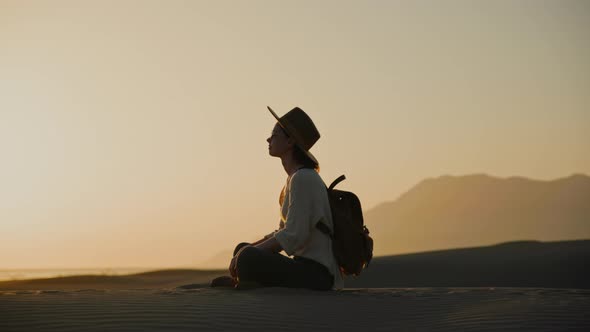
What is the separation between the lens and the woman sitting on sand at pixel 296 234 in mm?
7336

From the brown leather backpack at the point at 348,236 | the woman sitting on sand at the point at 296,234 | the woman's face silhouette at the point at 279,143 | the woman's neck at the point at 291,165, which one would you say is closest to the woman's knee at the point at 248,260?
the woman sitting on sand at the point at 296,234

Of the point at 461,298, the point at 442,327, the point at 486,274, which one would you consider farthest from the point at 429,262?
the point at 442,327

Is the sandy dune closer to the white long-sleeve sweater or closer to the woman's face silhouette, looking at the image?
the white long-sleeve sweater

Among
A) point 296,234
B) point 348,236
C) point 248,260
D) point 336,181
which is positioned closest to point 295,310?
point 296,234

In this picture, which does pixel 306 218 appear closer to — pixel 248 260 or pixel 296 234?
pixel 296 234

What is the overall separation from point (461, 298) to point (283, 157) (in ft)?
6.63

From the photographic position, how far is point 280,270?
24.6 feet

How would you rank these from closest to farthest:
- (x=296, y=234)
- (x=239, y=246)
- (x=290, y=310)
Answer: (x=290, y=310) < (x=296, y=234) < (x=239, y=246)

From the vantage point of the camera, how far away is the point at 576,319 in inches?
241

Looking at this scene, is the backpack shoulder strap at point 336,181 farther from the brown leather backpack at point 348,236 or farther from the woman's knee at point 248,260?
the woman's knee at point 248,260

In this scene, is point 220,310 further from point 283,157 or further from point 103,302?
point 283,157

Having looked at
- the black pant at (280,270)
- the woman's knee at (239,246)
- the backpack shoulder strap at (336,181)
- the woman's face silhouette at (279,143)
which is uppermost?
the woman's face silhouette at (279,143)

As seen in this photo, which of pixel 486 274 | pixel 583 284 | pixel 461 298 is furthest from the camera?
pixel 486 274

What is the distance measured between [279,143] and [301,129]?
0.25 meters
